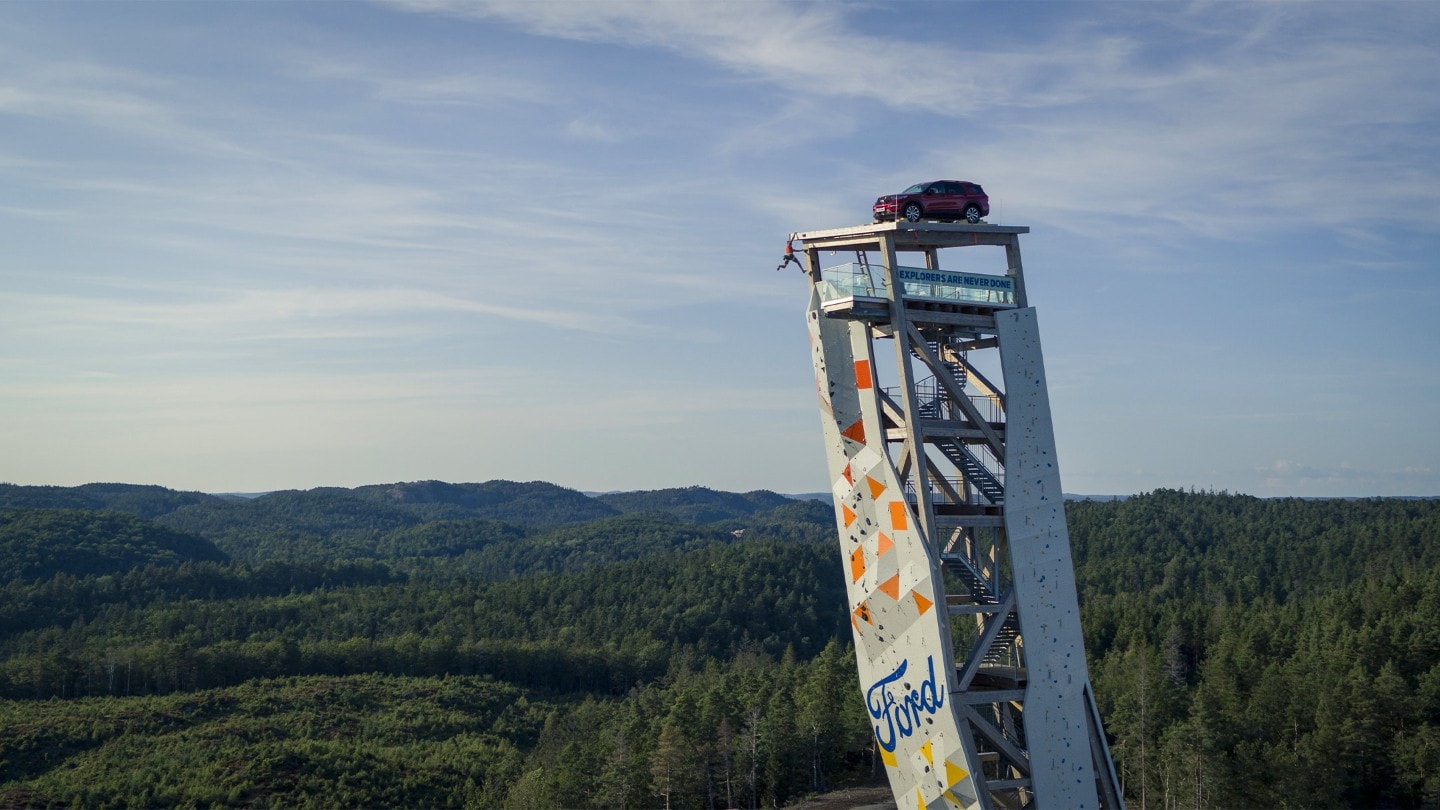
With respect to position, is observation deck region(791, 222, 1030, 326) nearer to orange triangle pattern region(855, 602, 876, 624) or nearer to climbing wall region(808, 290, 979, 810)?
climbing wall region(808, 290, 979, 810)

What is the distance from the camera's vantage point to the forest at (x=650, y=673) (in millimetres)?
43500

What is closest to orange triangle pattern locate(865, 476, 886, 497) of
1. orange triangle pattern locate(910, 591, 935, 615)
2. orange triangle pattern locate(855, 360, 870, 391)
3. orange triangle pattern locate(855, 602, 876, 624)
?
orange triangle pattern locate(855, 360, 870, 391)

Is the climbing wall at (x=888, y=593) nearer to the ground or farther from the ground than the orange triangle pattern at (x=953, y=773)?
farther from the ground

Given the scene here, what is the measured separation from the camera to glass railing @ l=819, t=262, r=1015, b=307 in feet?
78.7

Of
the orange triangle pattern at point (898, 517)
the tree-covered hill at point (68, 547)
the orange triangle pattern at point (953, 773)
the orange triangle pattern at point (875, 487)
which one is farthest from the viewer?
the tree-covered hill at point (68, 547)

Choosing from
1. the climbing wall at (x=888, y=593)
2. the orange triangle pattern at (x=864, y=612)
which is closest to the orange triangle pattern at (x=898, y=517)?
the climbing wall at (x=888, y=593)

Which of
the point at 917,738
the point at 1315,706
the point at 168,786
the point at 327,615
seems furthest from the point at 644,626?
the point at 917,738

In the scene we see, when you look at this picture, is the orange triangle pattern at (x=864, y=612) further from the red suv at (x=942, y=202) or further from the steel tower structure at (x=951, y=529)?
the red suv at (x=942, y=202)

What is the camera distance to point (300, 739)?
237ft

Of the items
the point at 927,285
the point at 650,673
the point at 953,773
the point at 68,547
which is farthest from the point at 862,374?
the point at 68,547

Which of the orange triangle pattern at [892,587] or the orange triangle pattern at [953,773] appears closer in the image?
the orange triangle pattern at [953,773]

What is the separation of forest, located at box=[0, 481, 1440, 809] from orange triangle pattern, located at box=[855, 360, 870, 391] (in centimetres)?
2214

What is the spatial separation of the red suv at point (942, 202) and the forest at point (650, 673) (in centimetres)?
2291

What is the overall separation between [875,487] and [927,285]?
4273 millimetres
